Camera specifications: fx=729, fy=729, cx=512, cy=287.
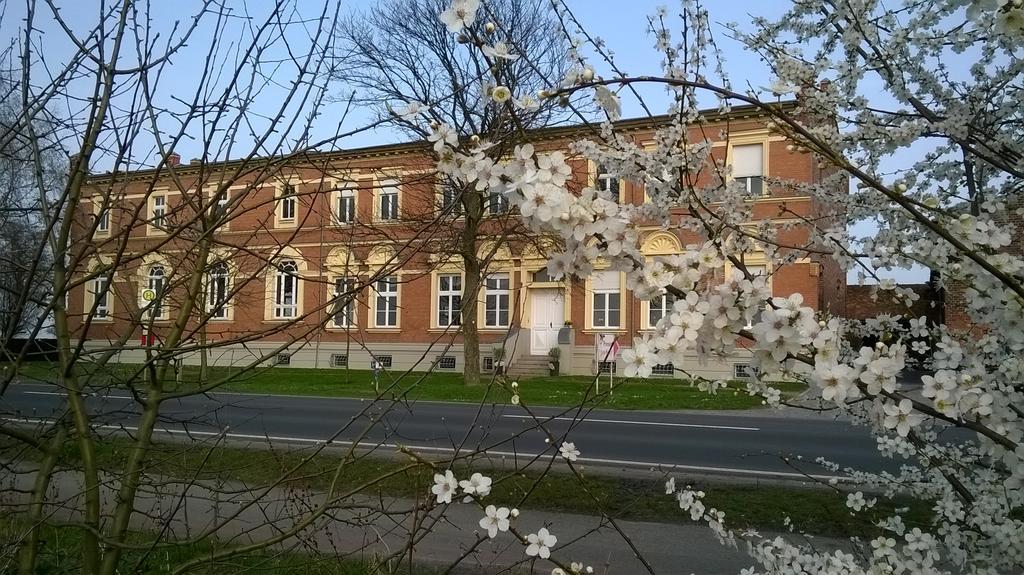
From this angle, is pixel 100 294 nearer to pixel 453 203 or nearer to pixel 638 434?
pixel 453 203

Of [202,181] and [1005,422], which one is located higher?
[202,181]

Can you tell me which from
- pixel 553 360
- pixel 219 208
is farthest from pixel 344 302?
pixel 553 360

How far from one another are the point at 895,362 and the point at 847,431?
1194cm

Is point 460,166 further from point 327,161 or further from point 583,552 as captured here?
point 583,552

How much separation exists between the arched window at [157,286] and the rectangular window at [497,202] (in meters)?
1.21

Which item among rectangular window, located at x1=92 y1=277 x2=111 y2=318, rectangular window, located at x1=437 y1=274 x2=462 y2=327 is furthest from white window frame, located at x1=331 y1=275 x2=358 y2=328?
rectangular window, located at x1=437 y1=274 x2=462 y2=327

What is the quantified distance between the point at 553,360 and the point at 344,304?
22.4m

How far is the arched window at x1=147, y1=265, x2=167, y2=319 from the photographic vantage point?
2590mm

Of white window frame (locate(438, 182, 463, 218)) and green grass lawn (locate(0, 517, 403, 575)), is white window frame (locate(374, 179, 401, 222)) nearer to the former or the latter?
white window frame (locate(438, 182, 463, 218))

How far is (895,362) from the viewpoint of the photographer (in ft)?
5.39

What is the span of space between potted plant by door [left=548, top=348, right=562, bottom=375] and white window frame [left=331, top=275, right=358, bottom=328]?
2169cm

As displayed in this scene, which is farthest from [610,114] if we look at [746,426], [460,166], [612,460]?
[746,426]

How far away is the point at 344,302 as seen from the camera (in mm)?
2428

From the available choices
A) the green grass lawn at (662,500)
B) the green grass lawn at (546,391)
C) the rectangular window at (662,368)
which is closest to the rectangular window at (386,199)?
the rectangular window at (662,368)
